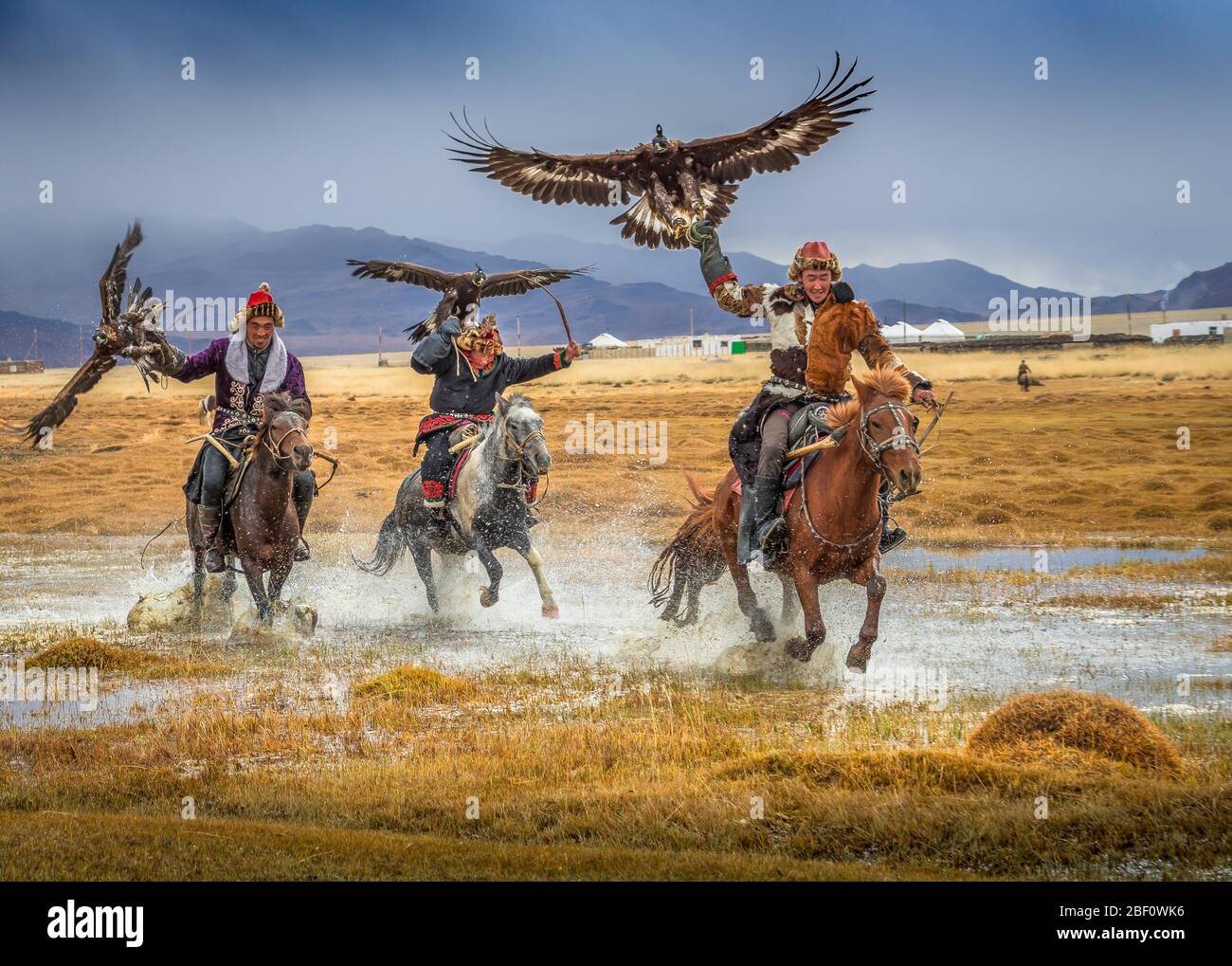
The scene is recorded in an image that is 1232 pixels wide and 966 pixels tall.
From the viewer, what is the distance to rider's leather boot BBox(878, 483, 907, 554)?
11180 mm


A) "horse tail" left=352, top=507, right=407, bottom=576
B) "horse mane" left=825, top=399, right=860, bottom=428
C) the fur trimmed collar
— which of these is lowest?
"horse tail" left=352, top=507, right=407, bottom=576

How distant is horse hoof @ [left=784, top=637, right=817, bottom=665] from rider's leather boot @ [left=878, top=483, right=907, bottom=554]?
99 centimetres

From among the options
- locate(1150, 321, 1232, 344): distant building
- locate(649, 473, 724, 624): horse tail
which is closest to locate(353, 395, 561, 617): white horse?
locate(649, 473, 724, 624): horse tail

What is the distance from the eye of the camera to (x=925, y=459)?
33.4 m

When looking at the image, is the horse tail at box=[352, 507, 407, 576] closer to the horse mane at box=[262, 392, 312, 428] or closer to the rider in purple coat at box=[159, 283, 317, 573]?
the rider in purple coat at box=[159, 283, 317, 573]

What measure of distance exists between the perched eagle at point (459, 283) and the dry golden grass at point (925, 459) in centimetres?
837

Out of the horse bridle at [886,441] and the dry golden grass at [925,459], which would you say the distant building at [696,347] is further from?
the horse bridle at [886,441]

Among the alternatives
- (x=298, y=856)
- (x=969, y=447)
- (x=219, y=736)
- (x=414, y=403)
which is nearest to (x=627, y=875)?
(x=298, y=856)

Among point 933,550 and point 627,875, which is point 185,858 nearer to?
point 627,875

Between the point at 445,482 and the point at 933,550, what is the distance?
29.8 feet

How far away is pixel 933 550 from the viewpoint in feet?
70.1

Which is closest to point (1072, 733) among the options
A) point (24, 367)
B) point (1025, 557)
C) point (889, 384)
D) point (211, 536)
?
point (889, 384)

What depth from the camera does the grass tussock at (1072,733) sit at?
887cm
